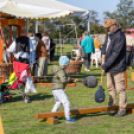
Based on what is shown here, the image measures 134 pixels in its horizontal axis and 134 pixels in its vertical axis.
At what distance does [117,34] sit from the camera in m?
5.13

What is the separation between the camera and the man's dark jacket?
16.7ft

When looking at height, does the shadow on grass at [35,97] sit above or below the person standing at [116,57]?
below

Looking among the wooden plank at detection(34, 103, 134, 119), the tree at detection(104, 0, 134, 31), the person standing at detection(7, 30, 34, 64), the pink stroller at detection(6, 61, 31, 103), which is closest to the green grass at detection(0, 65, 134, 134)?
the wooden plank at detection(34, 103, 134, 119)

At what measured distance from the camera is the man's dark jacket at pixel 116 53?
509 centimetres

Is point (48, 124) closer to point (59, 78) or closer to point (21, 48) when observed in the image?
point (59, 78)

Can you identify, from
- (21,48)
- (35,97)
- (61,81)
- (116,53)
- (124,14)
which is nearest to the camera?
(61,81)

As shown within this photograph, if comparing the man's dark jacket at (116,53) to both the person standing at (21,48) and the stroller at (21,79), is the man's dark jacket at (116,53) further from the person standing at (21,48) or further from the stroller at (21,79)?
the person standing at (21,48)

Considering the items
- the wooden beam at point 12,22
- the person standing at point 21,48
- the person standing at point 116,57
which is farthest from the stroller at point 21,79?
the wooden beam at point 12,22

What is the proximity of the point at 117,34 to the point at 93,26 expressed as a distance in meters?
32.9

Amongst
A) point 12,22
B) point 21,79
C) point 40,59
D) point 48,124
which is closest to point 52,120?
point 48,124

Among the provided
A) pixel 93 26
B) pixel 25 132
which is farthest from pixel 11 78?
pixel 93 26

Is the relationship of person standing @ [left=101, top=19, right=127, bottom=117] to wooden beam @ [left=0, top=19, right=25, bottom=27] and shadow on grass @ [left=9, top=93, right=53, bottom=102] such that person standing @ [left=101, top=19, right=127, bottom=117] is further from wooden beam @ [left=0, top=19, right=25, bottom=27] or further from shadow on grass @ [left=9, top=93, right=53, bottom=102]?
wooden beam @ [left=0, top=19, right=25, bottom=27]

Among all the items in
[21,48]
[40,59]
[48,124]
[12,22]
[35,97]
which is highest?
[12,22]

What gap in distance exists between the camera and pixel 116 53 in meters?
5.08
